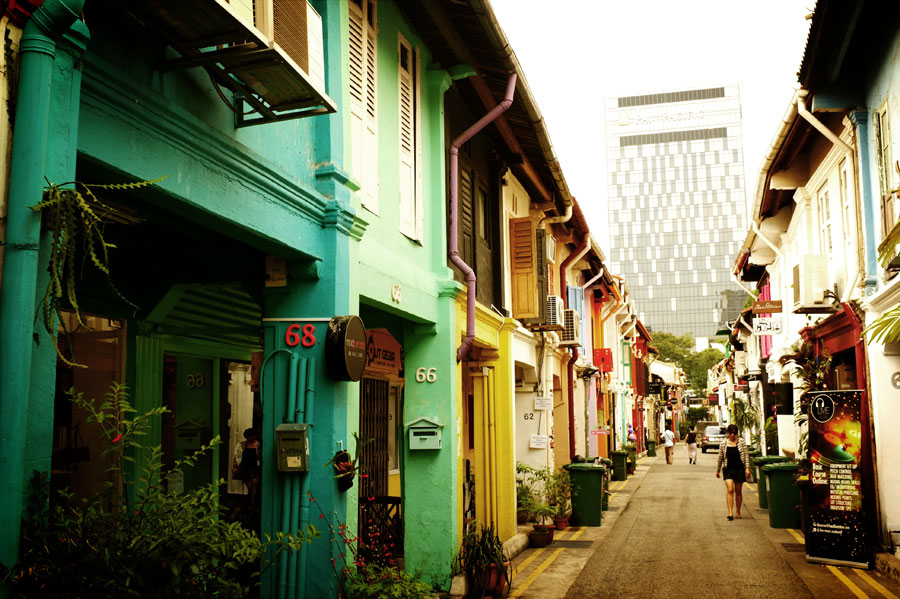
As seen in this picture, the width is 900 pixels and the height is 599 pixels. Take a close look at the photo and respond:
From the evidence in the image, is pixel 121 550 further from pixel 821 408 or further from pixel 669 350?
pixel 669 350

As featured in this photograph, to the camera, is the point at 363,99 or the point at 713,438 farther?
the point at 713,438

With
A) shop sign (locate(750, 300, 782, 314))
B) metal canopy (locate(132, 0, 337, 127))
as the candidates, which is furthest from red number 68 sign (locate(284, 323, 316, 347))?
shop sign (locate(750, 300, 782, 314))

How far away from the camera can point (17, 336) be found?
3.23 m

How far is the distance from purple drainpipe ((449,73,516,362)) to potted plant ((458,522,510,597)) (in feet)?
6.61

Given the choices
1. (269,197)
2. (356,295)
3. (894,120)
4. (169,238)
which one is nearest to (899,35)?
(894,120)

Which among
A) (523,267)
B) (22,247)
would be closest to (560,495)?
(523,267)

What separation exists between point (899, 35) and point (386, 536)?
812cm

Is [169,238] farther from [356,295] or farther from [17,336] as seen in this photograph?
[17,336]

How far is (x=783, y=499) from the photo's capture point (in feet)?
46.3

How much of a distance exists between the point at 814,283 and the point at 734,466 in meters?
4.84

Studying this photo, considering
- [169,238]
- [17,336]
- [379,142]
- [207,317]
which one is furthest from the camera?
[207,317]

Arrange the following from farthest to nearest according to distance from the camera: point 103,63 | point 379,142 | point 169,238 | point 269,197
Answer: point 379,142
point 169,238
point 269,197
point 103,63

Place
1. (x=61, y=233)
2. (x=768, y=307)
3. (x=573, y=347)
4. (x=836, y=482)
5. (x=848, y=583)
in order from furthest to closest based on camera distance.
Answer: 1. (x=573, y=347)
2. (x=768, y=307)
3. (x=836, y=482)
4. (x=848, y=583)
5. (x=61, y=233)

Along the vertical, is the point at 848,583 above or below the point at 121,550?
below
